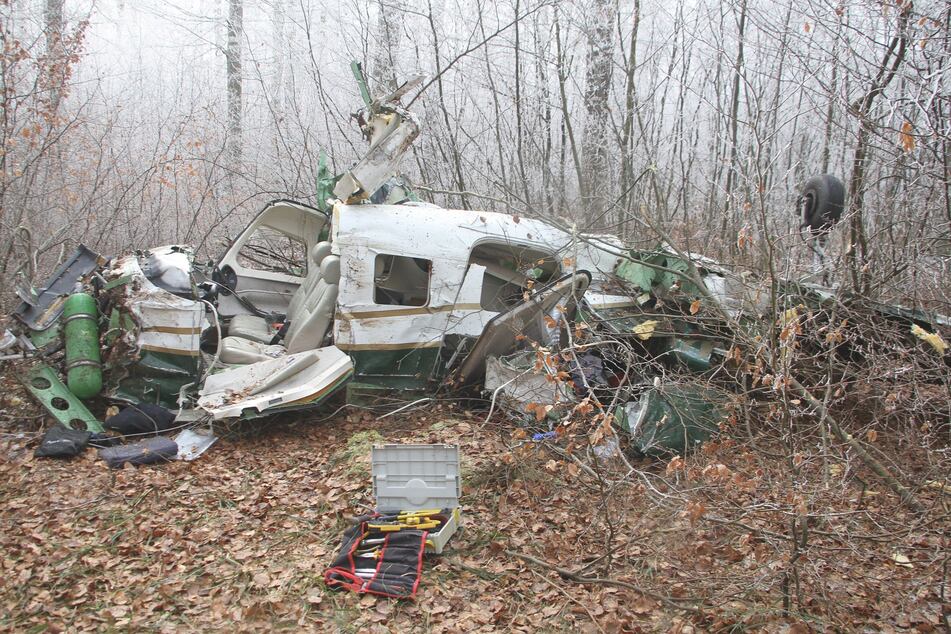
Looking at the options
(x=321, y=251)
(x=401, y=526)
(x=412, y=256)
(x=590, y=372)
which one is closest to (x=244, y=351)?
(x=321, y=251)

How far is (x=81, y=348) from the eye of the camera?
5582 millimetres

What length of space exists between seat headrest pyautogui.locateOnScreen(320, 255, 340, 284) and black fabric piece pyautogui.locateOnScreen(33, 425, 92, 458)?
2.28 meters

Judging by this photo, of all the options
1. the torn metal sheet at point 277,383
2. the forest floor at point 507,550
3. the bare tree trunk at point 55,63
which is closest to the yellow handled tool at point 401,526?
the forest floor at point 507,550

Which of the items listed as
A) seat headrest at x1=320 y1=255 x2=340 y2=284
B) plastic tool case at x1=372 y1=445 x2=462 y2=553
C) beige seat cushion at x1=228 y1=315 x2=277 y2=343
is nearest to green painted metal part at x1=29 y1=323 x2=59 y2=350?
beige seat cushion at x1=228 y1=315 x2=277 y2=343

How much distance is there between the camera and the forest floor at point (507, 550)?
3404 mm

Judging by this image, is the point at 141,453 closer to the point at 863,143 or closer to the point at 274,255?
the point at 274,255

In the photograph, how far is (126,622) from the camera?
338 centimetres

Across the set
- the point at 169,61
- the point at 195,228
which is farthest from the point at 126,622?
the point at 169,61

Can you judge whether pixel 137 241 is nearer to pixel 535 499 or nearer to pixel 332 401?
pixel 332 401

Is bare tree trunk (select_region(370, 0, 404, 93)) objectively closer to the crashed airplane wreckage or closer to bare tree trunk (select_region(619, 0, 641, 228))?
bare tree trunk (select_region(619, 0, 641, 228))

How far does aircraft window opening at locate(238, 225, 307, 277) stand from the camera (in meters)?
8.26

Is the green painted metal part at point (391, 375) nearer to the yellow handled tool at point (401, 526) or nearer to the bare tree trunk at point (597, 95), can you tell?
the yellow handled tool at point (401, 526)

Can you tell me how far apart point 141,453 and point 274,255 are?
143 inches

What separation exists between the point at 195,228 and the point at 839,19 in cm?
988
